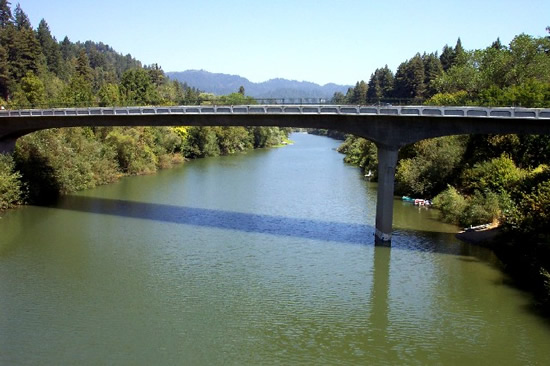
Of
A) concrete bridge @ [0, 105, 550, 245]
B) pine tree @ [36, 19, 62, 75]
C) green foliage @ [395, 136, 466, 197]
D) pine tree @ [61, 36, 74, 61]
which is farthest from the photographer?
pine tree @ [61, 36, 74, 61]

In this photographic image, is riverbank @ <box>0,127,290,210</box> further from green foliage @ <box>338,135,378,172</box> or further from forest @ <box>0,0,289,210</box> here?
green foliage @ <box>338,135,378,172</box>

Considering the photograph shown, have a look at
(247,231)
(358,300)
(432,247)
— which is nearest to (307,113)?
(247,231)

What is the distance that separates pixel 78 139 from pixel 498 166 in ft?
144

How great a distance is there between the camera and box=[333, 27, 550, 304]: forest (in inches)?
1083

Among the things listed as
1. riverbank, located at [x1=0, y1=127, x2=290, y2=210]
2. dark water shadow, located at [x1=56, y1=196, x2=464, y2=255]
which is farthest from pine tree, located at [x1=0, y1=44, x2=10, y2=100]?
dark water shadow, located at [x1=56, y1=196, x2=464, y2=255]

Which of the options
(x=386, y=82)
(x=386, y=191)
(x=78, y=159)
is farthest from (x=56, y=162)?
(x=386, y=82)

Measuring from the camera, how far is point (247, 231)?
1453 inches

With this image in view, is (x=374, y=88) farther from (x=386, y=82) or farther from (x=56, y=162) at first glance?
(x=56, y=162)

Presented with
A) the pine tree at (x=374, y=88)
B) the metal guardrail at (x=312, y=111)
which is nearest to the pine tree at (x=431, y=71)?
the pine tree at (x=374, y=88)

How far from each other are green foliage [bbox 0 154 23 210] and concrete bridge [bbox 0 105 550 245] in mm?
10800

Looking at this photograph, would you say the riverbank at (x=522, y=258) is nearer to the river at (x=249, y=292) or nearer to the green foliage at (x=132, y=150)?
the river at (x=249, y=292)

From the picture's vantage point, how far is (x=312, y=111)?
117ft

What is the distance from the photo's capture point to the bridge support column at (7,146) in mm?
46438

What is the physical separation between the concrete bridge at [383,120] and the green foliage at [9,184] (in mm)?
10800
